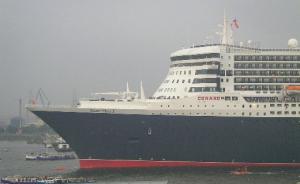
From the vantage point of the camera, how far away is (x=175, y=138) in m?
57.4

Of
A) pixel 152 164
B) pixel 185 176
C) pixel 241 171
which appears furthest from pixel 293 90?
pixel 152 164

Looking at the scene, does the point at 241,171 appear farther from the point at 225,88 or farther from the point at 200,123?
the point at 225,88

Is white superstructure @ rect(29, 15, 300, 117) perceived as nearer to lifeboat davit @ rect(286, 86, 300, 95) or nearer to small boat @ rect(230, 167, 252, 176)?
lifeboat davit @ rect(286, 86, 300, 95)

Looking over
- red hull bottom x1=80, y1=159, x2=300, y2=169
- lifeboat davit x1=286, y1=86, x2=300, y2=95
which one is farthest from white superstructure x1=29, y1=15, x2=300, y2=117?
red hull bottom x1=80, y1=159, x2=300, y2=169

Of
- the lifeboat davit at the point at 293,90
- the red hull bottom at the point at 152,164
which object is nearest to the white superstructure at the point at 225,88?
the lifeboat davit at the point at 293,90

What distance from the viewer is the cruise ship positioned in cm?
5747

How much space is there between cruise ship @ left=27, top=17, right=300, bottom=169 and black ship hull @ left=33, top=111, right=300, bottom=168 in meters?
0.09

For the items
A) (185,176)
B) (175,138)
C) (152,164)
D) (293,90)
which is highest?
(293,90)

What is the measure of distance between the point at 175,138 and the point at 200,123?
253 cm

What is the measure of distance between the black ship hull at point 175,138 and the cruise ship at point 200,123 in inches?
3.4

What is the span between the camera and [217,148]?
190 feet

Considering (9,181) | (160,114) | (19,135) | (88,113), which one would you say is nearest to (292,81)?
(160,114)

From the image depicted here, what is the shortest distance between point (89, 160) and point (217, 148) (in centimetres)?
1141

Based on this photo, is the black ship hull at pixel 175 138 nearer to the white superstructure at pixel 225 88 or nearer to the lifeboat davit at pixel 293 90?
the white superstructure at pixel 225 88
